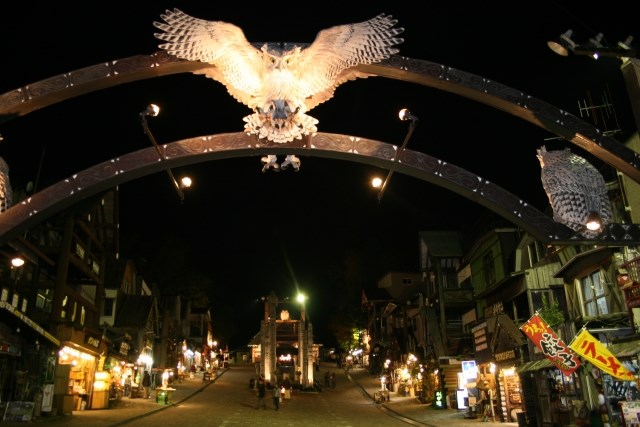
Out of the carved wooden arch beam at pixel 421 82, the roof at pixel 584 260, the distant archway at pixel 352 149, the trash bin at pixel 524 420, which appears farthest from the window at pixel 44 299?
the roof at pixel 584 260

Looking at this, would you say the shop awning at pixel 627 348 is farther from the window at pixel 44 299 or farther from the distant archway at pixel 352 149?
the window at pixel 44 299

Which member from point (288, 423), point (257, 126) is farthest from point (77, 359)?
point (257, 126)

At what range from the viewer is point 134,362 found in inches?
1508

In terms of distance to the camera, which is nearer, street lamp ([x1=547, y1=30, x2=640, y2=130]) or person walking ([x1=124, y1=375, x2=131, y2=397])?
street lamp ([x1=547, y1=30, x2=640, y2=130])

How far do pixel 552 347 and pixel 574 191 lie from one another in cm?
1017

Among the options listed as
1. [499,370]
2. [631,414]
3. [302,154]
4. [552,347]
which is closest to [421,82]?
[302,154]

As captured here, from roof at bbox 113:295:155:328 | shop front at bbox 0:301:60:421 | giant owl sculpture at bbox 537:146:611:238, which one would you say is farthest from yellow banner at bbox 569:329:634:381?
roof at bbox 113:295:155:328

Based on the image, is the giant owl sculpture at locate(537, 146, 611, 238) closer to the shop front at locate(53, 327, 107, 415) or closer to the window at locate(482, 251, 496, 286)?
the shop front at locate(53, 327, 107, 415)

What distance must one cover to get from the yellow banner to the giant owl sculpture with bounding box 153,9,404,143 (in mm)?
10375

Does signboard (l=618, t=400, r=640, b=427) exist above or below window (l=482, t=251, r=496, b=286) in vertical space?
below

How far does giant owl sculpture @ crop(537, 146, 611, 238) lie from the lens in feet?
23.4

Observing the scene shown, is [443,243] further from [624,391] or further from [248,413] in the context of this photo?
[624,391]

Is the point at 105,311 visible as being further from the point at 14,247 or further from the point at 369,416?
the point at 369,416

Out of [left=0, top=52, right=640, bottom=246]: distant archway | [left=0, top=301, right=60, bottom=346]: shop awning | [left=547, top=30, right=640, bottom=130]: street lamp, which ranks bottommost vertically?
[left=0, top=301, right=60, bottom=346]: shop awning
